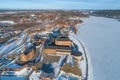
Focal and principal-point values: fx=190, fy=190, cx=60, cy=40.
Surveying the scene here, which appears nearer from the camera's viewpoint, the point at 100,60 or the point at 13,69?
the point at 13,69

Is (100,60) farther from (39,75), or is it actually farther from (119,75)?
(39,75)

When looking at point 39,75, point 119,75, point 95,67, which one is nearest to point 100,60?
point 95,67

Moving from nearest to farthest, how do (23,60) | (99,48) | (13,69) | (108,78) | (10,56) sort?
(108,78) < (13,69) < (23,60) < (10,56) < (99,48)

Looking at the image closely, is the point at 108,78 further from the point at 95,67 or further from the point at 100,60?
the point at 100,60

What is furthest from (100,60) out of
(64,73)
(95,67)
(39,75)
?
(39,75)

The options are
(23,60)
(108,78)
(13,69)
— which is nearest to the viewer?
(108,78)

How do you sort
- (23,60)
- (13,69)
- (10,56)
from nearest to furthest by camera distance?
(13,69) < (23,60) < (10,56)

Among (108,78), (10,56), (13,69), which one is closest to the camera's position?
(108,78)

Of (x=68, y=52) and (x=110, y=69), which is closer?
(x=110, y=69)
